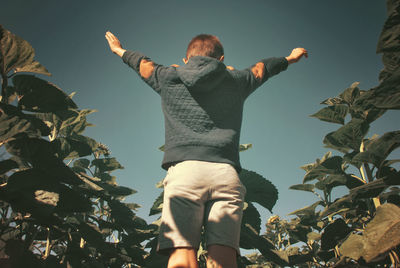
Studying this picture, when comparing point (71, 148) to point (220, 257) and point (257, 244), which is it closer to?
point (220, 257)

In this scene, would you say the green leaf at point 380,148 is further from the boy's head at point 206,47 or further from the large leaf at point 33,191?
the large leaf at point 33,191

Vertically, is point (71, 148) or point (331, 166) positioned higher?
point (71, 148)

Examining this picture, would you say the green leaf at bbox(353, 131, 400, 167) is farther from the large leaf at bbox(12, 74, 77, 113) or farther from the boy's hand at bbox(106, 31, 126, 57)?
the large leaf at bbox(12, 74, 77, 113)

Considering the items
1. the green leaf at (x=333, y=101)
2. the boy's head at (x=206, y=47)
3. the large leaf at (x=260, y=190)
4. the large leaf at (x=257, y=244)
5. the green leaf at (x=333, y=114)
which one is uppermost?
the boy's head at (x=206, y=47)

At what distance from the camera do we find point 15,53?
99.0 inches

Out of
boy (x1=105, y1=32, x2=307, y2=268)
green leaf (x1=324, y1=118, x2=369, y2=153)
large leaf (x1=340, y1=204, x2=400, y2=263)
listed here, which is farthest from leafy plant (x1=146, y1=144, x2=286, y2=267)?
Answer: boy (x1=105, y1=32, x2=307, y2=268)

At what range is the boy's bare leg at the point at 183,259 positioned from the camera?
1746mm

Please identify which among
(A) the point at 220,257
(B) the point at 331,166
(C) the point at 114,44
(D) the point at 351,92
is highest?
(C) the point at 114,44

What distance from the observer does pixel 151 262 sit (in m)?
4.62

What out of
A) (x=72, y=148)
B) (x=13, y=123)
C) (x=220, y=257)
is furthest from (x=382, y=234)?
(x=72, y=148)

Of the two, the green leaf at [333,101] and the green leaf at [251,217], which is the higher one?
the green leaf at [333,101]

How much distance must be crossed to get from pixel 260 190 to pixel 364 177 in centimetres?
161

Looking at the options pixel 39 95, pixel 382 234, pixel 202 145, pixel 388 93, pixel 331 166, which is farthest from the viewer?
pixel 331 166

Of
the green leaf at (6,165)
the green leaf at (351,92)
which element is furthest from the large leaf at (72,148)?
the green leaf at (351,92)
